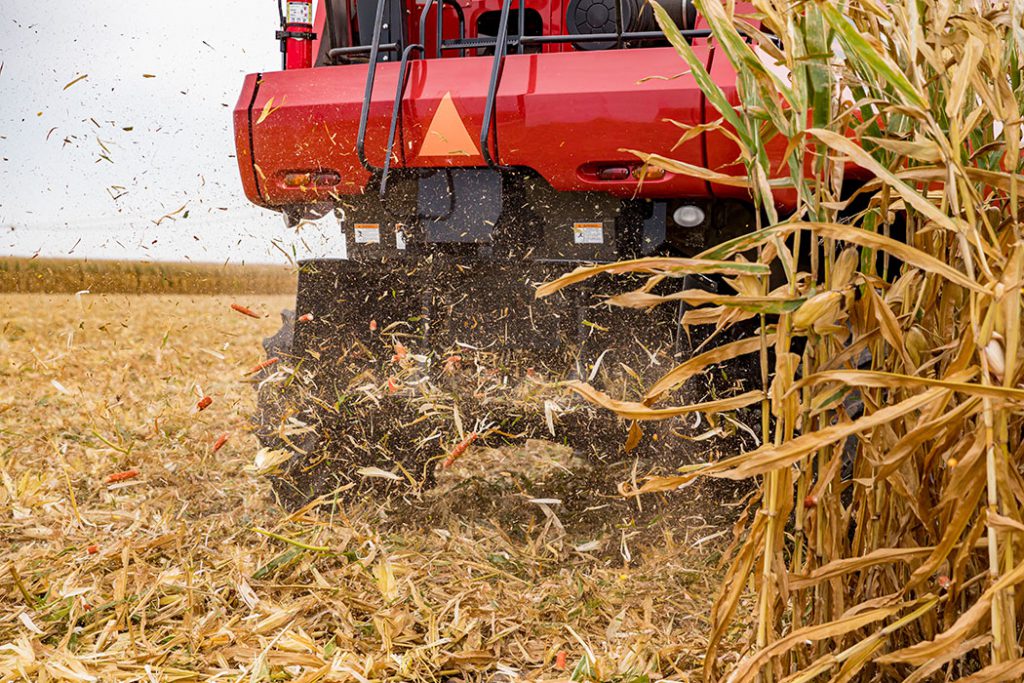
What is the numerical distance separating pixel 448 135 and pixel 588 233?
1.84ft

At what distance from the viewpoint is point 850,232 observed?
124 centimetres

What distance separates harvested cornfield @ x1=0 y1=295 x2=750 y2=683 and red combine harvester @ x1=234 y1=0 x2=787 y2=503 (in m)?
0.24

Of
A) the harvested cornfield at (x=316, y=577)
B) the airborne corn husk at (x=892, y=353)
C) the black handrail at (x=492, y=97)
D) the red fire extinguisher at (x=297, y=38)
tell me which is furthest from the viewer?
the red fire extinguisher at (x=297, y=38)

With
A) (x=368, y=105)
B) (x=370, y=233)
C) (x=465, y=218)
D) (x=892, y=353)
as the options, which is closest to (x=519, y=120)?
(x=465, y=218)

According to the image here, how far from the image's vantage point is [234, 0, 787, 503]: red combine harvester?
2881 mm

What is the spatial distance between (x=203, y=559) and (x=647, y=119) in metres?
1.82

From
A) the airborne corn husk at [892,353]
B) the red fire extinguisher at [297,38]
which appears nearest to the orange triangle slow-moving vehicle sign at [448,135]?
the red fire extinguisher at [297,38]

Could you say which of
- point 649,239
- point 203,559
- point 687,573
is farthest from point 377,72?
point 687,573

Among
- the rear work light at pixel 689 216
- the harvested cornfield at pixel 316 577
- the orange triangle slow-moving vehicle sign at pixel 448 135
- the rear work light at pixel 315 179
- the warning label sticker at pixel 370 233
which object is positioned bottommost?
the harvested cornfield at pixel 316 577

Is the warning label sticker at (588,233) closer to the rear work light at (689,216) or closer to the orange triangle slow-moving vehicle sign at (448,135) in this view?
the rear work light at (689,216)

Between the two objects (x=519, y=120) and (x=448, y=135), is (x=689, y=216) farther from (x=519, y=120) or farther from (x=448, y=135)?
(x=448, y=135)

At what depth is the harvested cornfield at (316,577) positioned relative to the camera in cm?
206

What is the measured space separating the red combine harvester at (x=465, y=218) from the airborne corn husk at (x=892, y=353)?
1349 mm

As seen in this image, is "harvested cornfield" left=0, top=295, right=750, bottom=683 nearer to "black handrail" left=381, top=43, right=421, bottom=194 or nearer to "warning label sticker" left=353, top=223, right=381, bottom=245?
"warning label sticker" left=353, top=223, right=381, bottom=245
